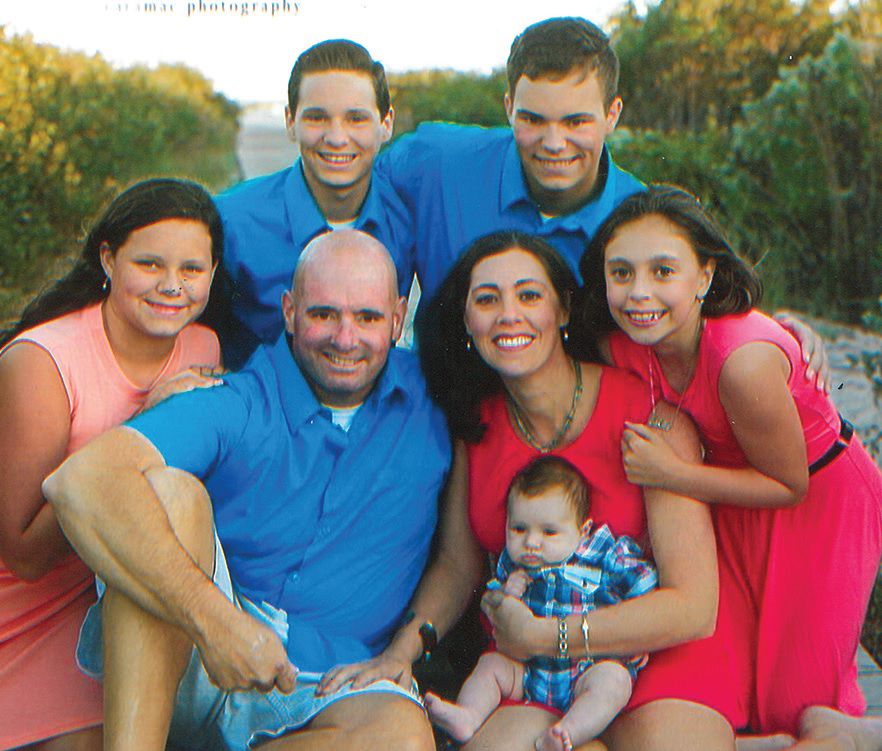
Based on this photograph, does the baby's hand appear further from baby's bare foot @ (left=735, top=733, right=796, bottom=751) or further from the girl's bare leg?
baby's bare foot @ (left=735, top=733, right=796, bottom=751)

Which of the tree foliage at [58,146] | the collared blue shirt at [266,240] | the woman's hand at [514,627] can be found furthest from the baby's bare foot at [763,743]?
the tree foliage at [58,146]

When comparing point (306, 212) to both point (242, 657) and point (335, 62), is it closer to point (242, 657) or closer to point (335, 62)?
point (335, 62)

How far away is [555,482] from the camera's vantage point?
9.88 ft

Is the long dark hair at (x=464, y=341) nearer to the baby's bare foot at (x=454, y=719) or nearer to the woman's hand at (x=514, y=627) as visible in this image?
the woman's hand at (x=514, y=627)

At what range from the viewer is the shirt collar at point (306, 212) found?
375cm

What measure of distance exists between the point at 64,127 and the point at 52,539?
6.05 m

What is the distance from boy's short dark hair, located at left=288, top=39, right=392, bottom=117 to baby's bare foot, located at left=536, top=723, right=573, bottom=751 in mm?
2116

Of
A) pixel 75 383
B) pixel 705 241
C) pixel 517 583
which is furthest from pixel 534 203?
pixel 75 383

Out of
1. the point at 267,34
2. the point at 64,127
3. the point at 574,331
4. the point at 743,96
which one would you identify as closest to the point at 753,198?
the point at 743,96

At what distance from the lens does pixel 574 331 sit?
3.25 m

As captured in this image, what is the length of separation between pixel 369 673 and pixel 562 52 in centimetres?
196

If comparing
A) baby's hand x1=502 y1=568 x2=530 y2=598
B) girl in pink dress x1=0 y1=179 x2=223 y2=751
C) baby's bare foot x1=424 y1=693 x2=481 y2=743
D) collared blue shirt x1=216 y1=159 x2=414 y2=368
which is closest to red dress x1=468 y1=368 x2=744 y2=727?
baby's hand x1=502 y1=568 x2=530 y2=598

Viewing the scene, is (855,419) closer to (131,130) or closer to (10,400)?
(10,400)

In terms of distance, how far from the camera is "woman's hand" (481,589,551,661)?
9.62 ft
